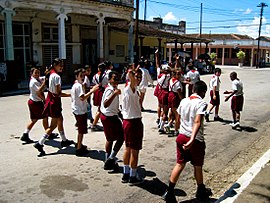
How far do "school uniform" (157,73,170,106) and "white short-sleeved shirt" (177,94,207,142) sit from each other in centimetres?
359

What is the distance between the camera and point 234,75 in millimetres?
8539

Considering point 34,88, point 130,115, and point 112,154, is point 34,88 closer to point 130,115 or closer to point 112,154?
point 112,154

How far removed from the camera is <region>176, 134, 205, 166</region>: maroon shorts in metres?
4.40

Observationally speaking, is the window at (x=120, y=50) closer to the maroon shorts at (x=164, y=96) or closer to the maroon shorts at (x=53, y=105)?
the maroon shorts at (x=164, y=96)

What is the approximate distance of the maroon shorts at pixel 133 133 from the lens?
4922 mm

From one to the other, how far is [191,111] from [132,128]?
3.34 ft

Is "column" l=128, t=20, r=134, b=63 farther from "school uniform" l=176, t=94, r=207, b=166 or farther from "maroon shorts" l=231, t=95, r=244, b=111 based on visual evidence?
"school uniform" l=176, t=94, r=207, b=166

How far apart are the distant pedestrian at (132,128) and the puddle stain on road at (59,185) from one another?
0.72 metres

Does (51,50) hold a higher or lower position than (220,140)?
higher

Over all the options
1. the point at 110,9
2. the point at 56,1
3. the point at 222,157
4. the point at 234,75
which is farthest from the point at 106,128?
the point at 110,9

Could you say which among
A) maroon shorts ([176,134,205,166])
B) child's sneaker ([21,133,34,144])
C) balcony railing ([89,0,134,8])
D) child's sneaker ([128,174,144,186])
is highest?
balcony railing ([89,0,134,8])

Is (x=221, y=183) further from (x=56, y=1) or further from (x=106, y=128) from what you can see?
(x=56, y=1)

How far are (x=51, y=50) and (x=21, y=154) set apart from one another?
16497mm

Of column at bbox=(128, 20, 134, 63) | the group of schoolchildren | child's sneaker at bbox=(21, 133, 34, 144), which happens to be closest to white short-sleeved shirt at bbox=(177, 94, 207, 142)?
the group of schoolchildren
